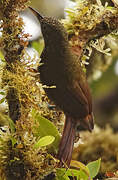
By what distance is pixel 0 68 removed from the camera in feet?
3.57

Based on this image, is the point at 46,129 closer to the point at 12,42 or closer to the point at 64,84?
the point at 64,84

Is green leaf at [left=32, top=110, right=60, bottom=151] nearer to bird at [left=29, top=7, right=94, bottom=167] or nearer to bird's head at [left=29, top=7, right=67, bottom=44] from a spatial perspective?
bird at [left=29, top=7, right=94, bottom=167]

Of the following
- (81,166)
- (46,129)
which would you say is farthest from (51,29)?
(81,166)

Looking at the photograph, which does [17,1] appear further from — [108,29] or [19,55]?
[108,29]

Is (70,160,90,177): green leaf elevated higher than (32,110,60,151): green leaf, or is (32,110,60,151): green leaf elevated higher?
(32,110,60,151): green leaf

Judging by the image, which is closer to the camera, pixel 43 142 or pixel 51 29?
pixel 43 142

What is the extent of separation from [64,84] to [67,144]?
16cm

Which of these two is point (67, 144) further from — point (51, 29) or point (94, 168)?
point (51, 29)

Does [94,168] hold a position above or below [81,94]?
below

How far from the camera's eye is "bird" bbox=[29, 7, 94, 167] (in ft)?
3.60

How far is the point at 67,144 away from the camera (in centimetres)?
108

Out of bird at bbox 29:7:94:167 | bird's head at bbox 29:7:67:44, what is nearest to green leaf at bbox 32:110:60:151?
bird at bbox 29:7:94:167

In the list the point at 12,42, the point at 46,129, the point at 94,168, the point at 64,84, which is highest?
the point at 12,42

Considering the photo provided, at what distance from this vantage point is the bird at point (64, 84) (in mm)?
1098
